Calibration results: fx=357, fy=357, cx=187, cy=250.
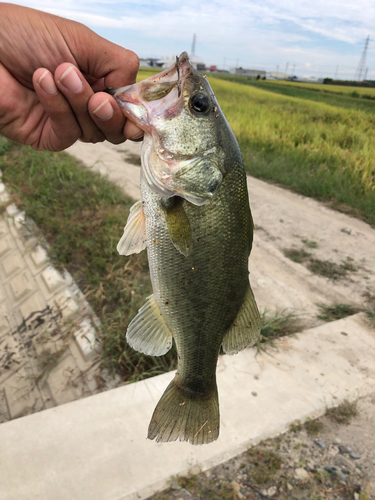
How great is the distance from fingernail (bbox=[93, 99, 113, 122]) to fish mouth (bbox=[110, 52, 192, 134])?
0.11 meters

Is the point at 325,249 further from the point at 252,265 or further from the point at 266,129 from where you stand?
the point at 266,129

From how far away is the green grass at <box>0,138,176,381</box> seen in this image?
10.9ft

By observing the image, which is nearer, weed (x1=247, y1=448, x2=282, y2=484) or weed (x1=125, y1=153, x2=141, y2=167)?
weed (x1=247, y1=448, x2=282, y2=484)

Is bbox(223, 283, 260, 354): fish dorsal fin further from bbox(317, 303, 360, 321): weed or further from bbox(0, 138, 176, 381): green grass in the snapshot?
bbox(317, 303, 360, 321): weed

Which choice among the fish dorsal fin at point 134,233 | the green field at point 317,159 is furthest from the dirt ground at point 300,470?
the green field at point 317,159

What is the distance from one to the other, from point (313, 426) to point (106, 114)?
244cm

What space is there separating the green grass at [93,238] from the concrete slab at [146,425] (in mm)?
501

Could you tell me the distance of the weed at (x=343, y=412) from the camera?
2.60m

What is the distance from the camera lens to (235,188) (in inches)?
52.1

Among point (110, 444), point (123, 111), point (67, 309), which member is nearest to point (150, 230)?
point (123, 111)

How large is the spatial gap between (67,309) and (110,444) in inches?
85.9

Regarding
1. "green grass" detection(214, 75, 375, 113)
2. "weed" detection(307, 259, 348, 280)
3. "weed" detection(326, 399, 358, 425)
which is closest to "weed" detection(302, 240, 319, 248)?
"weed" detection(307, 259, 348, 280)

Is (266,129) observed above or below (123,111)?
below

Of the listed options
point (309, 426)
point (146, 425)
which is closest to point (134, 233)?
point (146, 425)
